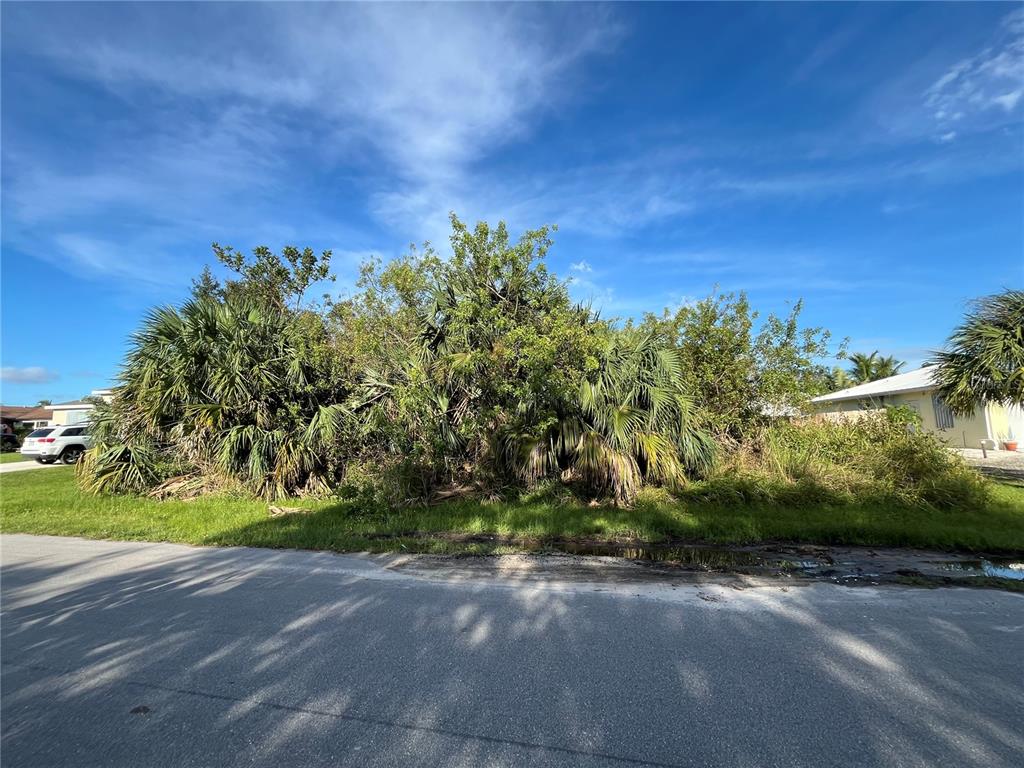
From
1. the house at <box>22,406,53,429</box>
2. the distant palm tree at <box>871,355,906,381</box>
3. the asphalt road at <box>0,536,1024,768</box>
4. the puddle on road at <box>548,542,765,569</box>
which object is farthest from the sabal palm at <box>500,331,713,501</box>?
the house at <box>22,406,53,429</box>

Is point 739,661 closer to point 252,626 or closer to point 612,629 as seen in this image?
point 612,629

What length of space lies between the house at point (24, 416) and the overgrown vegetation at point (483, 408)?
55763mm

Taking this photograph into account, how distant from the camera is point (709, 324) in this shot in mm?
11938

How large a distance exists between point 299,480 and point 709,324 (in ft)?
32.1

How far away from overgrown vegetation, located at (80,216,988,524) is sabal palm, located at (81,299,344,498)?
1.8 inches

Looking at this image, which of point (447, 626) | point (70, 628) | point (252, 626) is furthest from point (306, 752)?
point (70, 628)

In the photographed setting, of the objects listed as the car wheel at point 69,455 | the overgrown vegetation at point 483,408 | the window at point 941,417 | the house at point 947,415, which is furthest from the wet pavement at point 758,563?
the car wheel at point 69,455

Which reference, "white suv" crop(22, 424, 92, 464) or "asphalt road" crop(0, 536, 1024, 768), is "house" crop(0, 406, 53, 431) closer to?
"white suv" crop(22, 424, 92, 464)

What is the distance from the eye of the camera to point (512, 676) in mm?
3375

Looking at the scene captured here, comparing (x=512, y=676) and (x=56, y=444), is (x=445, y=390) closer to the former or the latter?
(x=512, y=676)

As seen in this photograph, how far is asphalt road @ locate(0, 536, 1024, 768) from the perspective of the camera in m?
2.70

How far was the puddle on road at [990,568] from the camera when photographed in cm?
546

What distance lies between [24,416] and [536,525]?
237 feet

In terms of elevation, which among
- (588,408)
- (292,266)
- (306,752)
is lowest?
(306,752)
